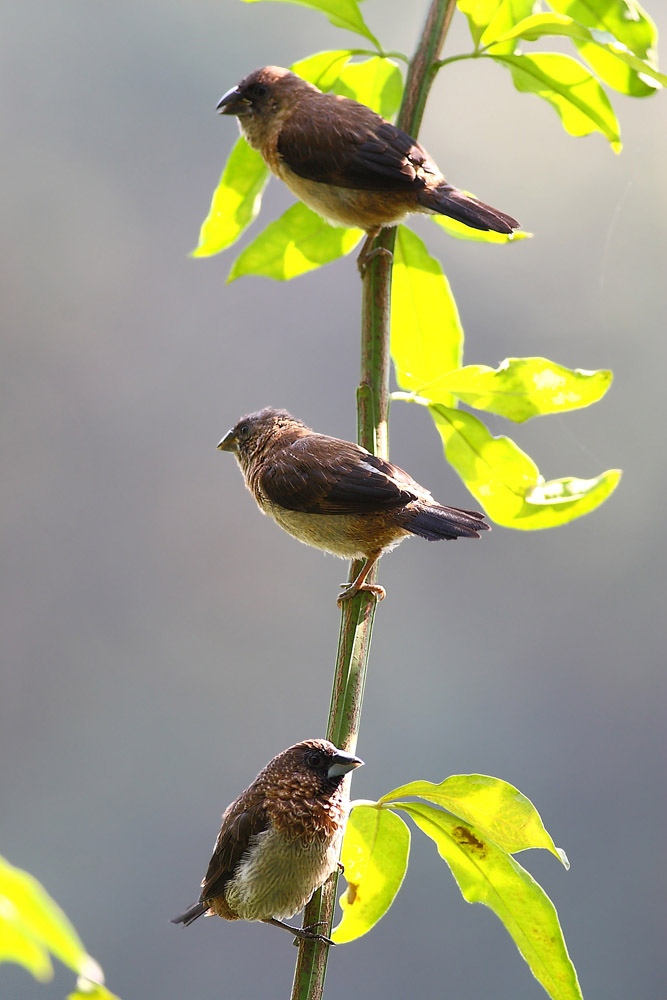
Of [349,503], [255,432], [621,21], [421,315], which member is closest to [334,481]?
[349,503]

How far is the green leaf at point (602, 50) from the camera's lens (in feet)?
2.31

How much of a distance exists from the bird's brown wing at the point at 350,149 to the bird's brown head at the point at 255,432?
0.73ft

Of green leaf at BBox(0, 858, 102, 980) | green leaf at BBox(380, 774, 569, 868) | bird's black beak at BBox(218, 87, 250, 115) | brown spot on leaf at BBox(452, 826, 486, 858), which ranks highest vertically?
bird's black beak at BBox(218, 87, 250, 115)

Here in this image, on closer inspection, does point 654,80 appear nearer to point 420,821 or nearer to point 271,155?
point 271,155

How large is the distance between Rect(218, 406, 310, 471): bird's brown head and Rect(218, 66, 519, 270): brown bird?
0.17 meters

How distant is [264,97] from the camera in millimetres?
950

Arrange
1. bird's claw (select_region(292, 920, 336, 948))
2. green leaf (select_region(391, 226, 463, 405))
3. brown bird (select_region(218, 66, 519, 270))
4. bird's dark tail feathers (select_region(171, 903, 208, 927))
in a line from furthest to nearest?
green leaf (select_region(391, 226, 463, 405))
brown bird (select_region(218, 66, 519, 270))
bird's dark tail feathers (select_region(171, 903, 208, 927))
bird's claw (select_region(292, 920, 336, 948))

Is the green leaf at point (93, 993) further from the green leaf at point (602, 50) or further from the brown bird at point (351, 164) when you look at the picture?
the green leaf at point (602, 50)

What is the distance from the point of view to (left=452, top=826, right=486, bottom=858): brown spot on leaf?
0.65 meters

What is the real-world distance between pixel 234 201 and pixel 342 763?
1.98 ft

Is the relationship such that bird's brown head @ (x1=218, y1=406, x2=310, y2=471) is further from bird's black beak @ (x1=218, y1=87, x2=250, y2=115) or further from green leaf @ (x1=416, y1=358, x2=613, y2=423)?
bird's black beak @ (x1=218, y1=87, x2=250, y2=115)

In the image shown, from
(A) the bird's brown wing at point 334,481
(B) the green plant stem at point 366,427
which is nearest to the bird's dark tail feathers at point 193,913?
(B) the green plant stem at point 366,427

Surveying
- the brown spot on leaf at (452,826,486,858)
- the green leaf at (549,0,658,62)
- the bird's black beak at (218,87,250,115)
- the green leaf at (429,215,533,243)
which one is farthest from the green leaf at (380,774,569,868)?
the bird's black beak at (218,87,250,115)

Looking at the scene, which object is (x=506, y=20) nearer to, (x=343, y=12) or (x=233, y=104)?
(x=343, y=12)
